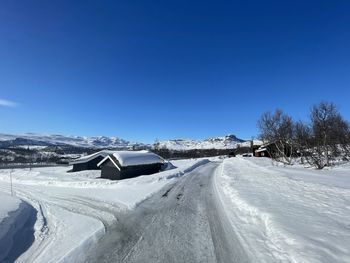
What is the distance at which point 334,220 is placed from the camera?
870 cm

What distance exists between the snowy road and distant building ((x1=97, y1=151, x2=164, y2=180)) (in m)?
29.9

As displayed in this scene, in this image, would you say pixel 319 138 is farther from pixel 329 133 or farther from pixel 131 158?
pixel 131 158

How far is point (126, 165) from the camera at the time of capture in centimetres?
4172

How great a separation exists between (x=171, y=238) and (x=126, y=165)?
34253 millimetres

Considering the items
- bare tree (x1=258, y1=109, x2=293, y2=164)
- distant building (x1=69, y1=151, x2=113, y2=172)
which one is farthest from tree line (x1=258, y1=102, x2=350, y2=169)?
distant building (x1=69, y1=151, x2=113, y2=172)

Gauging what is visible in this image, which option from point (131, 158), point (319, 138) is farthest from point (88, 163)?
point (319, 138)

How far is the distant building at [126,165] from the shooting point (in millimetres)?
42094

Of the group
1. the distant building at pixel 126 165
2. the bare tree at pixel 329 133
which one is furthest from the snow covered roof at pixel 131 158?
the bare tree at pixel 329 133

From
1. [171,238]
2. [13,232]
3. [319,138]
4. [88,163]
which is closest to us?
[171,238]

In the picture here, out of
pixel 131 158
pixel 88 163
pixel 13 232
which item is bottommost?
pixel 13 232

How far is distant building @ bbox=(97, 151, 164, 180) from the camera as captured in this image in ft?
138

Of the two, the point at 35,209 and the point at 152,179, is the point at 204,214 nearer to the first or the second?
the point at 35,209

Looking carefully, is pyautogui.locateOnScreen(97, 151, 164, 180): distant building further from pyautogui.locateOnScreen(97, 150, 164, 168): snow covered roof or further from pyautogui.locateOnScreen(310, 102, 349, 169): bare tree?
pyautogui.locateOnScreen(310, 102, 349, 169): bare tree

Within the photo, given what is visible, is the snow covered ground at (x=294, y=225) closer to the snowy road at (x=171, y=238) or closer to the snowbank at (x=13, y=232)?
the snowy road at (x=171, y=238)
